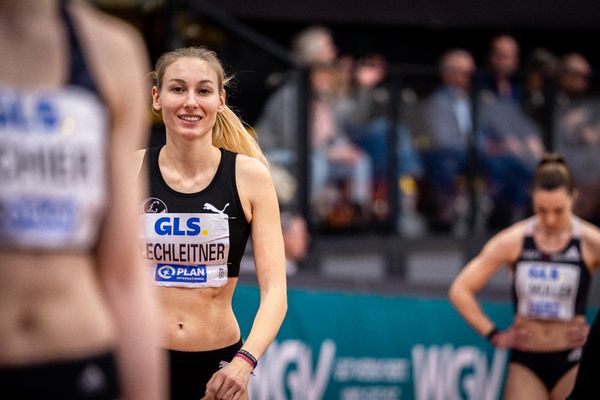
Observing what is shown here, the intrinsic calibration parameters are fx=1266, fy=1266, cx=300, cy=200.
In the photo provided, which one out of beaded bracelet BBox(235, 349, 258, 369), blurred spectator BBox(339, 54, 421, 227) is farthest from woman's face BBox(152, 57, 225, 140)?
blurred spectator BBox(339, 54, 421, 227)

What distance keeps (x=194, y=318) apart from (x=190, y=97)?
101 cm

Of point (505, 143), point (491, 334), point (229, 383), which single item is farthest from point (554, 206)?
point (229, 383)

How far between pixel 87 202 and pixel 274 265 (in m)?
2.80

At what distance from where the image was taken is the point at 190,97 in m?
5.68

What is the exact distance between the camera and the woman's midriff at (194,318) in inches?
Answer: 228

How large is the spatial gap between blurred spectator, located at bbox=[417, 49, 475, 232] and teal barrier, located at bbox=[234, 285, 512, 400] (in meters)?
1.04

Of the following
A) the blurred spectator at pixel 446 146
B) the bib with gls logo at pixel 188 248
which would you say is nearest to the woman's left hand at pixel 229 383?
the bib with gls logo at pixel 188 248

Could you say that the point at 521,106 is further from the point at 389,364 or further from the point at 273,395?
the point at 273,395

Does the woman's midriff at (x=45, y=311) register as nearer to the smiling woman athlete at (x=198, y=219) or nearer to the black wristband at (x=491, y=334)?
the smiling woman athlete at (x=198, y=219)

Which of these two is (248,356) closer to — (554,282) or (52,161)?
(52,161)

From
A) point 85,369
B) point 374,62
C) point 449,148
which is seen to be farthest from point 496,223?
point 85,369

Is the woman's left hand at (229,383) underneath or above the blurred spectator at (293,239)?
underneath

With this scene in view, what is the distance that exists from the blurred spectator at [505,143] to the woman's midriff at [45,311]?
29.3ft

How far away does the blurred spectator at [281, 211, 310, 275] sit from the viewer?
10.6 meters
